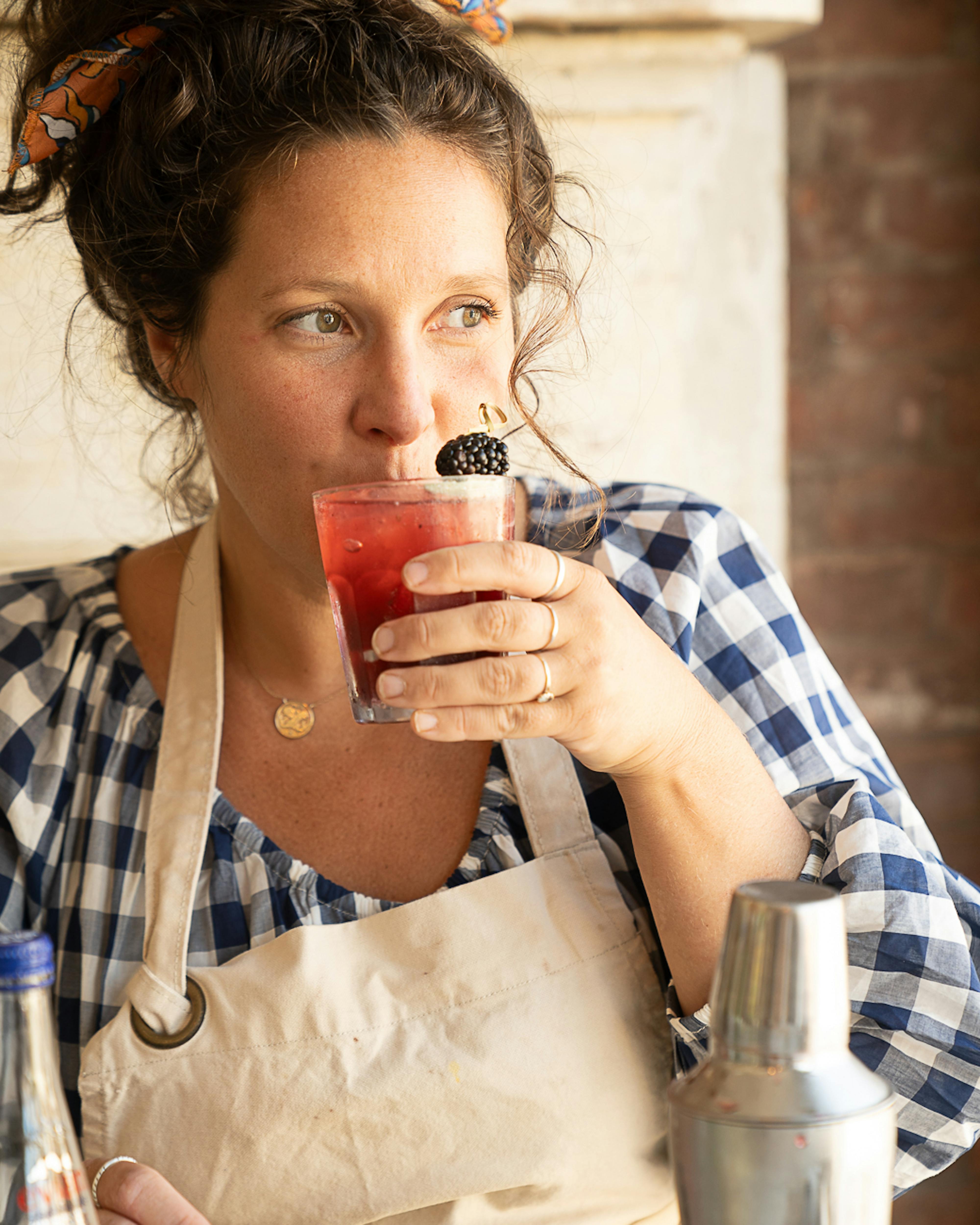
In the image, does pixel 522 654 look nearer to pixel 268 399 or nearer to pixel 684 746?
pixel 684 746

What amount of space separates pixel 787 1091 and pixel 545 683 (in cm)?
36

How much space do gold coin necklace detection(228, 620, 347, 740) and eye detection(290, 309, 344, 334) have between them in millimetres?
467

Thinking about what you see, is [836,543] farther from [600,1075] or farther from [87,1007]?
[87,1007]

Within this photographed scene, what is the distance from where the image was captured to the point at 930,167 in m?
1.90

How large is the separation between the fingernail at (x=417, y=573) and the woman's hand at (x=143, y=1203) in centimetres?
53

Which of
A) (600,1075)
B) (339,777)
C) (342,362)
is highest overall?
(342,362)

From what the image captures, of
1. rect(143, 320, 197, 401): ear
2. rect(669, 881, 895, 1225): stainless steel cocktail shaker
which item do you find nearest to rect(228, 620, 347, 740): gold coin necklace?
rect(143, 320, 197, 401): ear

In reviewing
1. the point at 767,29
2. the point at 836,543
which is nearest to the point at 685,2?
the point at 767,29

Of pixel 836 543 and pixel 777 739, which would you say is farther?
pixel 836 543

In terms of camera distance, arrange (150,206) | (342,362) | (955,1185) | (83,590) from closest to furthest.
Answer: (342,362), (150,206), (83,590), (955,1185)

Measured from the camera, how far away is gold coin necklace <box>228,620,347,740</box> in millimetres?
1408

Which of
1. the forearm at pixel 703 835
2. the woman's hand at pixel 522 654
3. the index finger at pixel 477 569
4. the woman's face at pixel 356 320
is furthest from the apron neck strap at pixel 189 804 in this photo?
the index finger at pixel 477 569

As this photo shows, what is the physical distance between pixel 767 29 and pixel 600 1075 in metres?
1.55

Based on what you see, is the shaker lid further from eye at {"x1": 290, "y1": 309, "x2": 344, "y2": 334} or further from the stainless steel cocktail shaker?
eye at {"x1": 290, "y1": 309, "x2": 344, "y2": 334}
